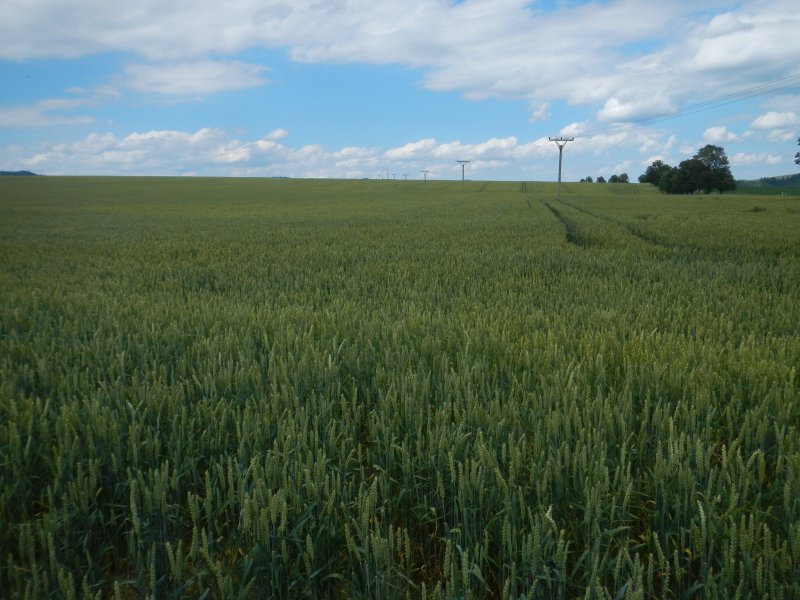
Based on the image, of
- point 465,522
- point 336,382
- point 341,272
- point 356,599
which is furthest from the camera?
point 341,272

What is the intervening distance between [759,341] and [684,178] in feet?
333

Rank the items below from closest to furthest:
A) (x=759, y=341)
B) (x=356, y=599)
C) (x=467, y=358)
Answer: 1. (x=356, y=599)
2. (x=467, y=358)
3. (x=759, y=341)

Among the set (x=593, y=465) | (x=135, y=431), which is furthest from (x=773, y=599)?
(x=135, y=431)

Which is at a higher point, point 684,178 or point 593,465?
point 684,178

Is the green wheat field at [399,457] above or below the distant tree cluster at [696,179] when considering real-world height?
below

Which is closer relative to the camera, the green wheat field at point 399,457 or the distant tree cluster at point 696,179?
the green wheat field at point 399,457

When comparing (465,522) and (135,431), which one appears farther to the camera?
(135,431)

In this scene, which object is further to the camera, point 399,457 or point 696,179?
point 696,179

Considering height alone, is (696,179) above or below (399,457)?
above

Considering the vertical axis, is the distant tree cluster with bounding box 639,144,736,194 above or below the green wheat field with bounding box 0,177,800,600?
above

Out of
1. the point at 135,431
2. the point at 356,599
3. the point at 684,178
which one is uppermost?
the point at 684,178

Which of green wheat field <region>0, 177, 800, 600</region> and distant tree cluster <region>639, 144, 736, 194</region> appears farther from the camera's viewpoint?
distant tree cluster <region>639, 144, 736, 194</region>

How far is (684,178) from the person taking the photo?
93500 millimetres

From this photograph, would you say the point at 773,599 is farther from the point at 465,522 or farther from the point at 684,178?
the point at 684,178
